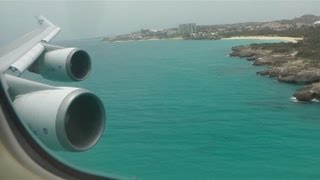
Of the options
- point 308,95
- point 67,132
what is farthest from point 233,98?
point 67,132

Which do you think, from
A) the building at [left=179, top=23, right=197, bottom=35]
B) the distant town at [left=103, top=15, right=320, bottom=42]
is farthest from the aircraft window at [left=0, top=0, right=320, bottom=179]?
the building at [left=179, top=23, right=197, bottom=35]

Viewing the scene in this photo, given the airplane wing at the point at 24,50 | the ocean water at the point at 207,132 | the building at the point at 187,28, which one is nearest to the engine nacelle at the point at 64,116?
the airplane wing at the point at 24,50

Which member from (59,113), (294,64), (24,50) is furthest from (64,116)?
(294,64)

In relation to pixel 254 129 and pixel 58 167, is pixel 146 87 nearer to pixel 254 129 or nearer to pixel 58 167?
pixel 254 129

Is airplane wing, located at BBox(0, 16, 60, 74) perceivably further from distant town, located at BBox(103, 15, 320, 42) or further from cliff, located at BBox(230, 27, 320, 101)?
distant town, located at BBox(103, 15, 320, 42)

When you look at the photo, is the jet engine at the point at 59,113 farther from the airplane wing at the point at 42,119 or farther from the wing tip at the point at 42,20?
the wing tip at the point at 42,20

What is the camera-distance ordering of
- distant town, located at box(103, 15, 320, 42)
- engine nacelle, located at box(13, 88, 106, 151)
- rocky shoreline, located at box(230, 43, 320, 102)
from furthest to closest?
distant town, located at box(103, 15, 320, 42)
rocky shoreline, located at box(230, 43, 320, 102)
engine nacelle, located at box(13, 88, 106, 151)
